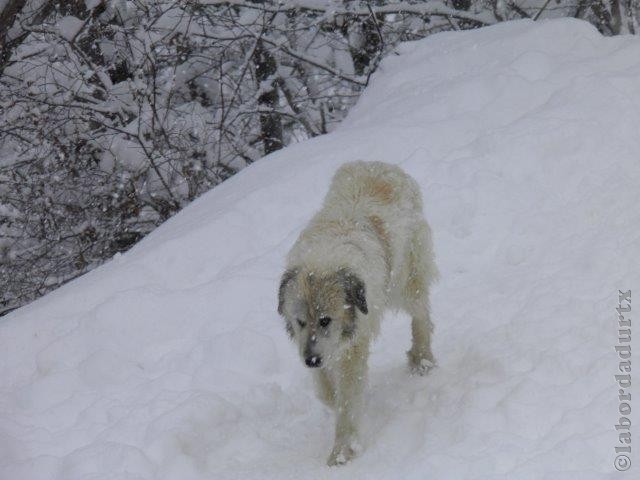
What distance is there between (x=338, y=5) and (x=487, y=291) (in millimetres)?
6419

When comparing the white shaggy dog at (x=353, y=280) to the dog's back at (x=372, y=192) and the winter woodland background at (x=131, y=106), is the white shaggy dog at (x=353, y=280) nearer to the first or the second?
the dog's back at (x=372, y=192)

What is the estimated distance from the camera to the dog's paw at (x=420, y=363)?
19.2 feet

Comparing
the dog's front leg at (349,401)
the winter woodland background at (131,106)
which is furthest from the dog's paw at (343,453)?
the winter woodland background at (131,106)

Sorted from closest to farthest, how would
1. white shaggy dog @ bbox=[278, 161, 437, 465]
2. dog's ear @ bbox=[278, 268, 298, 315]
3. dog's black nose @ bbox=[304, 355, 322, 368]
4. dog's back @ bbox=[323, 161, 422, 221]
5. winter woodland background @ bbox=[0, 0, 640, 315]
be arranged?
dog's black nose @ bbox=[304, 355, 322, 368], white shaggy dog @ bbox=[278, 161, 437, 465], dog's ear @ bbox=[278, 268, 298, 315], dog's back @ bbox=[323, 161, 422, 221], winter woodland background @ bbox=[0, 0, 640, 315]

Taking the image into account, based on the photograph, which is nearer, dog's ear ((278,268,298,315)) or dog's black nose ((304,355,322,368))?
dog's black nose ((304,355,322,368))

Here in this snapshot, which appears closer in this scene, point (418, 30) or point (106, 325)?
point (106, 325)

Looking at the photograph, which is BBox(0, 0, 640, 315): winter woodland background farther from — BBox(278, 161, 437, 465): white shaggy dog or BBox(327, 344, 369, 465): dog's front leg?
BBox(327, 344, 369, 465): dog's front leg

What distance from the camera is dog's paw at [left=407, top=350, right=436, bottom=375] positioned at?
230 inches

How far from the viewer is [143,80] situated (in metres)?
10.7

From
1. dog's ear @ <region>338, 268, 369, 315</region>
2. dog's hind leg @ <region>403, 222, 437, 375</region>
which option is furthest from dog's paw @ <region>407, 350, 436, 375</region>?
dog's ear @ <region>338, 268, 369, 315</region>

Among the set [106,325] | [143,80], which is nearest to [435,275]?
[106,325]

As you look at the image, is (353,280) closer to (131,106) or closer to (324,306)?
(324,306)

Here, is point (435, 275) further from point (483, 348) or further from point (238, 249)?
point (238, 249)

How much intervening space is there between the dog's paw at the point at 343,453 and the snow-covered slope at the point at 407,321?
0.18 ft
